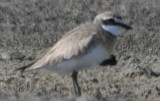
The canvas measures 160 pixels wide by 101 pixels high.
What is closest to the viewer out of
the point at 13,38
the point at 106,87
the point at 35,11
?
the point at 106,87

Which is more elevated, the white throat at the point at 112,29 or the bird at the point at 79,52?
the white throat at the point at 112,29

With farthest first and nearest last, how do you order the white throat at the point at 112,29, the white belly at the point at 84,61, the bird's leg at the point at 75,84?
the white throat at the point at 112,29, the bird's leg at the point at 75,84, the white belly at the point at 84,61

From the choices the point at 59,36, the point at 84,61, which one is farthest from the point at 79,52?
the point at 59,36

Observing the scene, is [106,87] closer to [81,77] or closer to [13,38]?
[81,77]

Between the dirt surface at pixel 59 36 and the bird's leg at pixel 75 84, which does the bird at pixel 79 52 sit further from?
the dirt surface at pixel 59 36

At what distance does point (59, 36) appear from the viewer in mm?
14312

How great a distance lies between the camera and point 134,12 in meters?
15.0

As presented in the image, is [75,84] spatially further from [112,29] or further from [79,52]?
[112,29]

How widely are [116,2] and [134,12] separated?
598 mm

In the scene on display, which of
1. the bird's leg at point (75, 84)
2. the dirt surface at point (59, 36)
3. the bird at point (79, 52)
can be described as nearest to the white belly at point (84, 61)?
the bird at point (79, 52)

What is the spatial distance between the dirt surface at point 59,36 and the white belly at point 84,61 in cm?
42

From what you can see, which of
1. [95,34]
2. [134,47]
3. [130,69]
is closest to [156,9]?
[134,47]

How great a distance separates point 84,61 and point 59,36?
301cm

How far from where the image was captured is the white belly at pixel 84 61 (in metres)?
11.3
